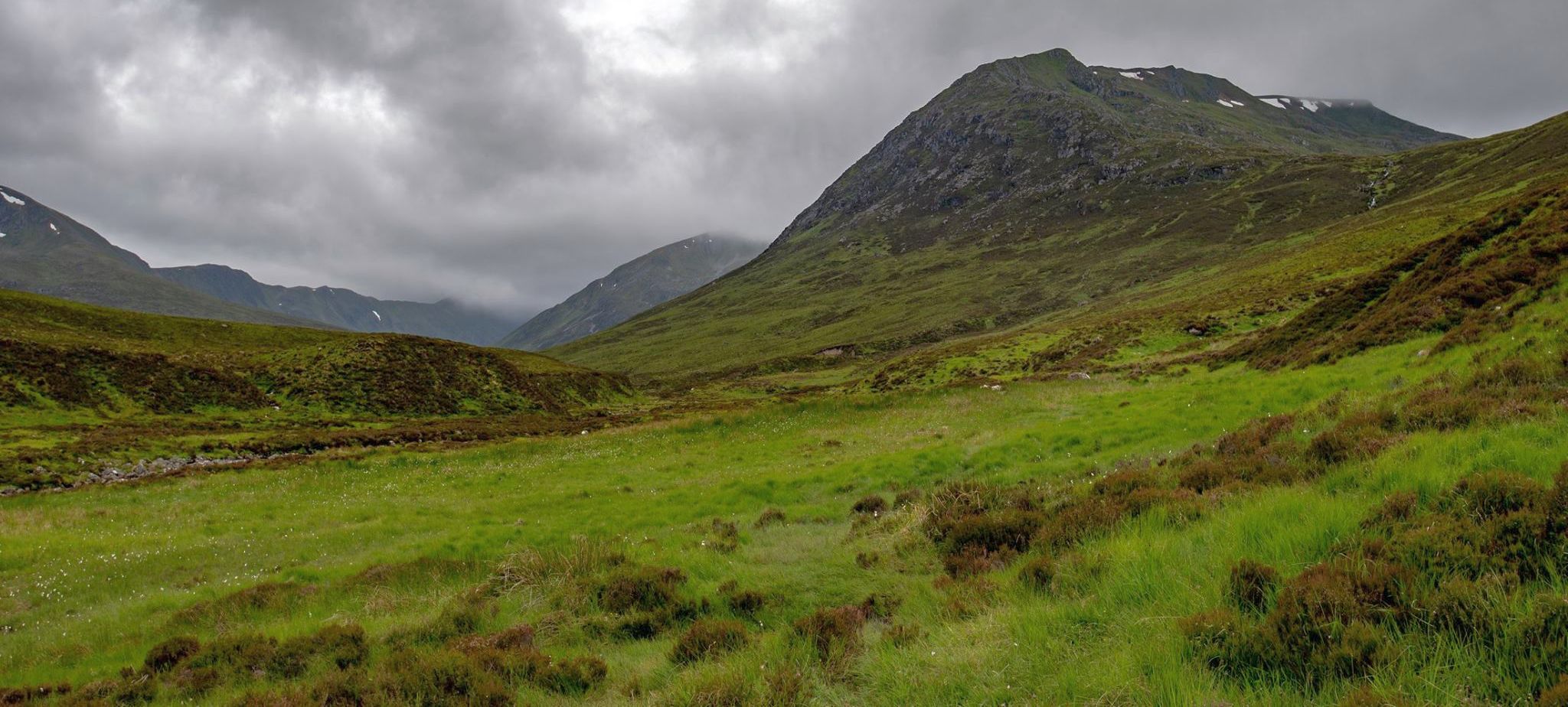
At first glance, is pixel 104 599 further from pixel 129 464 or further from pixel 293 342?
pixel 293 342

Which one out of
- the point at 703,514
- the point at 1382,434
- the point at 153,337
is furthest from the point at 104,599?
the point at 153,337

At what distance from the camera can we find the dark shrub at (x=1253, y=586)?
5.68 m

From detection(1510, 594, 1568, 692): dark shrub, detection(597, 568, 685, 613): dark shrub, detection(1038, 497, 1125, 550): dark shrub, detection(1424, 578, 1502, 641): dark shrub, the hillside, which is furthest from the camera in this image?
detection(597, 568, 685, 613): dark shrub

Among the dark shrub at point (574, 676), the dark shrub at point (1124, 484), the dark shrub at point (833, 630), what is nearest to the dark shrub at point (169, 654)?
the dark shrub at point (574, 676)

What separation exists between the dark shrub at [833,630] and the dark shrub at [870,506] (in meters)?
6.11

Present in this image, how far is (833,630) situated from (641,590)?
3803mm

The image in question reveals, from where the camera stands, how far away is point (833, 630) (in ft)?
24.3

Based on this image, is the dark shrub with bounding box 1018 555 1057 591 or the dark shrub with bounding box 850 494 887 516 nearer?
the dark shrub with bounding box 1018 555 1057 591

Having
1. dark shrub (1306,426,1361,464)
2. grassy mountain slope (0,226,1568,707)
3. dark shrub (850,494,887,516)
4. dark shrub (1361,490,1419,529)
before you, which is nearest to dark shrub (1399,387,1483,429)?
grassy mountain slope (0,226,1568,707)

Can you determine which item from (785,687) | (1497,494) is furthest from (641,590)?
(1497,494)

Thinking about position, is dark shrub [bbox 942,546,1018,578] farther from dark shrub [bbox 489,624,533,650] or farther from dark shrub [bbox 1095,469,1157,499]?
dark shrub [bbox 489,624,533,650]

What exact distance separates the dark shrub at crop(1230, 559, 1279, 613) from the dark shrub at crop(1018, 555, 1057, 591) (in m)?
1.98

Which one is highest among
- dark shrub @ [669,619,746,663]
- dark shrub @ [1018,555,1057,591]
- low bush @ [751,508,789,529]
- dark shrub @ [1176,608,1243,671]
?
dark shrub @ [1176,608,1243,671]

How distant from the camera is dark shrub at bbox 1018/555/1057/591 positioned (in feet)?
25.1
